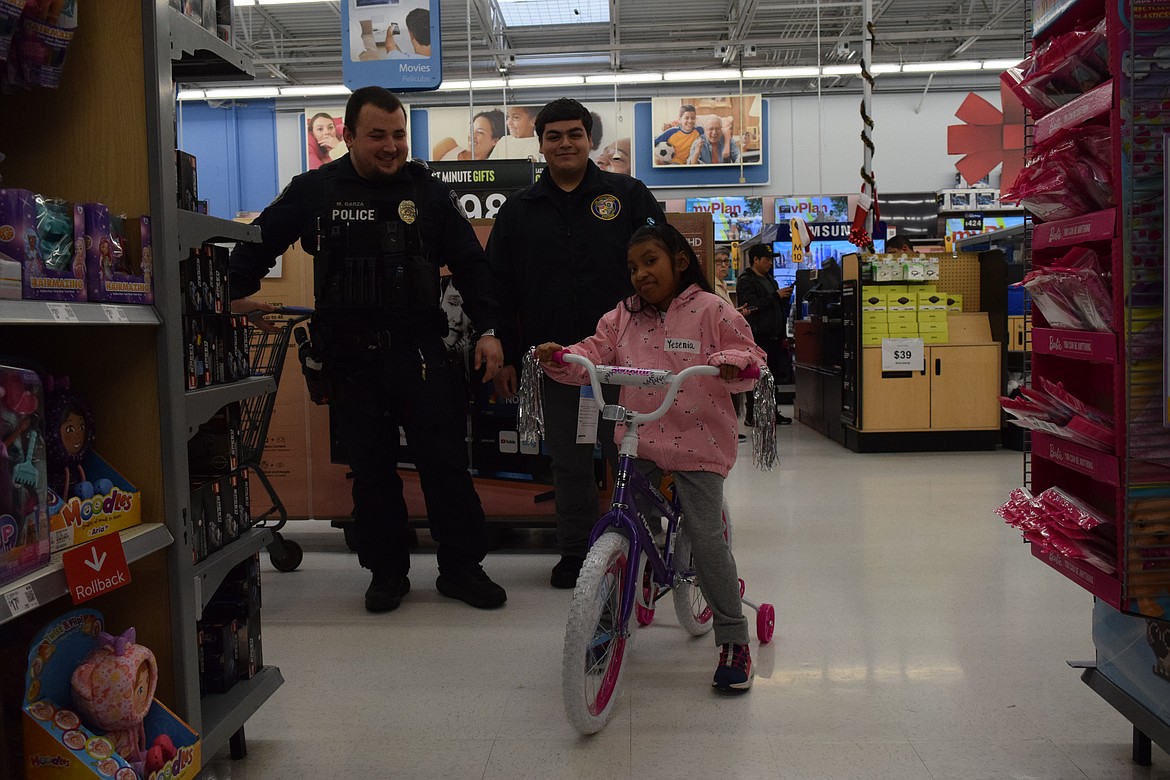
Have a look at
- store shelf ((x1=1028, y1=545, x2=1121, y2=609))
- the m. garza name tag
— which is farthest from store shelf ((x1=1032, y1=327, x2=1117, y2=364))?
the m. garza name tag

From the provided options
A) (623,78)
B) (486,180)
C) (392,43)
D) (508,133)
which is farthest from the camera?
(508,133)

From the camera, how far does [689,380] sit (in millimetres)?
2389

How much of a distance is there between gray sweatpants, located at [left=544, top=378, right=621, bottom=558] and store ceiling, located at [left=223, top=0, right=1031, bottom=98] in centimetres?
945

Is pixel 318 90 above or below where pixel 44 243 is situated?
above

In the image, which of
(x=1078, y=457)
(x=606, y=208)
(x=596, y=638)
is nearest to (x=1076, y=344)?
(x=1078, y=457)

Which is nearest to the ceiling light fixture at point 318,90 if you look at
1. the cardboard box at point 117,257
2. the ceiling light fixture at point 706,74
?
the ceiling light fixture at point 706,74

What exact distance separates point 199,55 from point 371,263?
108cm

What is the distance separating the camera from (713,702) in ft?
7.74

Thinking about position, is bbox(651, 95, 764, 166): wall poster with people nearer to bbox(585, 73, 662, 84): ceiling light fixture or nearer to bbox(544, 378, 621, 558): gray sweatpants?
bbox(585, 73, 662, 84): ceiling light fixture

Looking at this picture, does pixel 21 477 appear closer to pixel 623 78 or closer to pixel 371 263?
pixel 371 263

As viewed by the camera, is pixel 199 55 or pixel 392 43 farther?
pixel 392 43

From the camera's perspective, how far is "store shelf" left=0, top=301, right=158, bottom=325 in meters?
1.28

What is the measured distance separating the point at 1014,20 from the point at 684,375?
1353cm

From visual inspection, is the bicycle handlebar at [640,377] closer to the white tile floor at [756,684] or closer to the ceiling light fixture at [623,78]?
the white tile floor at [756,684]
